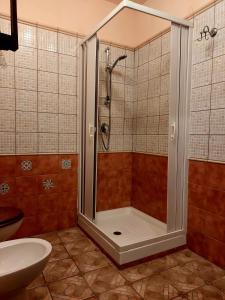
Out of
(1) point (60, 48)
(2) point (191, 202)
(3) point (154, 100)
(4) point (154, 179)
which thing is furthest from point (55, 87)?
(2) point (191, 202)

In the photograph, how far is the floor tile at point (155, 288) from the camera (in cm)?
138

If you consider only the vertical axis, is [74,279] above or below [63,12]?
below

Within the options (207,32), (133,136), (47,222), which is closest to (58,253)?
(47,222)

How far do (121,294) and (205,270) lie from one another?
674 mm

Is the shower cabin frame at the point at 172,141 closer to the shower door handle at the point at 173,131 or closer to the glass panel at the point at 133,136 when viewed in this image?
the shower door handle at the point at 173,131

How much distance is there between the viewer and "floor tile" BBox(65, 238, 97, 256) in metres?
1.88

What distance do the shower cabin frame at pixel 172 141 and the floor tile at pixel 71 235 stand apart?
0.11m

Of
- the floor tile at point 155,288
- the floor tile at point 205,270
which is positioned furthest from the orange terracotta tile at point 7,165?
the floor tile at point 205,270

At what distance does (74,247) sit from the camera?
194cm

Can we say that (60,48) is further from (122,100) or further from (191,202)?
(191,202)

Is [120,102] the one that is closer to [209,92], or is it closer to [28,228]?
[209,92]

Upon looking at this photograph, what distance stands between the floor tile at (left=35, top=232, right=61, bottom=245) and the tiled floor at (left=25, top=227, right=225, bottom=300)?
149mm

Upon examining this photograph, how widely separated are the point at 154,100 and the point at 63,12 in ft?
4.05

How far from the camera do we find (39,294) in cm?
139
